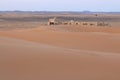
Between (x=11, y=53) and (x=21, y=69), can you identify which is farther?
(x=11, y=53)

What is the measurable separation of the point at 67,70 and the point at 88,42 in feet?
25.1

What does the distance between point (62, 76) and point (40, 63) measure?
0.71m

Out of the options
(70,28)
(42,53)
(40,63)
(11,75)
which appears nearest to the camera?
(11,75)

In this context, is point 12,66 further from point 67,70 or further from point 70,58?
point 70,58

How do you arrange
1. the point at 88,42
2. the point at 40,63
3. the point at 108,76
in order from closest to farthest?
the point at 108,76, the point at 40,63, the point at 88,42

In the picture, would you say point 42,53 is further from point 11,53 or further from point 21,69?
point 21,69

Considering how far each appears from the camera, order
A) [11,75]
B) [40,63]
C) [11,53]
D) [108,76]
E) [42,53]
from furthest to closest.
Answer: [42,53]
[11,53]
[40,63]
[108,76]
[11,75]

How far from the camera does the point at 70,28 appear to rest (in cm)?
2111

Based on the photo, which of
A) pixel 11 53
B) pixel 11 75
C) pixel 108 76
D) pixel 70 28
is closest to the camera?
pixel 11 75

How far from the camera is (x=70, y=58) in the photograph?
19.1 feet

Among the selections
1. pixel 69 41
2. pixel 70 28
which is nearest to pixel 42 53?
pixel 69 41

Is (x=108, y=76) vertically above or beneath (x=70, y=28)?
above

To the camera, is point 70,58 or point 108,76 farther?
point 70,58

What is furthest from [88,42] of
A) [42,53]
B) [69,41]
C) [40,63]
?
[40,63]
